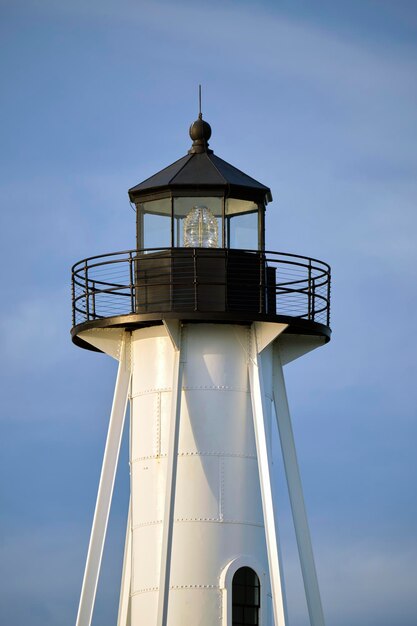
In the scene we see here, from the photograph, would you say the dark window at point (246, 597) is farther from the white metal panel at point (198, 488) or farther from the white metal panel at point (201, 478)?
the white metal panel at point (198, 488)

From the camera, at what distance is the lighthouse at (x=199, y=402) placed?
50.1 metres

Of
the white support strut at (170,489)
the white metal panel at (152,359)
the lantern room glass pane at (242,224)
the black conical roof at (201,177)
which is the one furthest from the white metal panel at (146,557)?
the black conical roof at (201,177)

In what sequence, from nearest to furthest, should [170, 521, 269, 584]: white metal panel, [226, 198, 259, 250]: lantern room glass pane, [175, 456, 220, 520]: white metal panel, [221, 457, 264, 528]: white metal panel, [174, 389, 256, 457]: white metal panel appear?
[170, 521, 269, 584]: white metal panel → [175, 456, 220, 520]: white metal panel → [221, 457, 264, 528]: white metal panel → [174, 389, 256, 457]: white metal panel → [226, 198, 259, 250]: lantern room glass pane

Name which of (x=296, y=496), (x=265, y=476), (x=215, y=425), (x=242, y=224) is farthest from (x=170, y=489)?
(x=242, y=224)

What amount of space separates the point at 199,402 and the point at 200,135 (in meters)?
6.33

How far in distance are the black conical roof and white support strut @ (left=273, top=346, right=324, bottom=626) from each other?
12.6 ft

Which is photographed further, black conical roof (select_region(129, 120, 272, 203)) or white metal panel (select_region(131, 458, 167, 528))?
black conical roof (select_region(129, 120, 272, 203))

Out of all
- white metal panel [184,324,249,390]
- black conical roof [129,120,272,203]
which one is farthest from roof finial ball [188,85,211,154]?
white metal panel [184,324,249,390]

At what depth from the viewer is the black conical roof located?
5125cm

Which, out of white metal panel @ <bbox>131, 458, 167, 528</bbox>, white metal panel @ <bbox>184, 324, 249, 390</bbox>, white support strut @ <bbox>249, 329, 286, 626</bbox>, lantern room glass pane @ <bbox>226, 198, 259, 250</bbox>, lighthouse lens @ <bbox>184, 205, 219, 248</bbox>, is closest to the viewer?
white support strut @ <bbox>249, 329, 286, 626</bbox>

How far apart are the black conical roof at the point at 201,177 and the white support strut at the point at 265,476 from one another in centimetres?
326

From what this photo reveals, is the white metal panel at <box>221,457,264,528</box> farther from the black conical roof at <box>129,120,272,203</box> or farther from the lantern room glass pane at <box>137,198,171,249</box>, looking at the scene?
the black conical roof at <box>129,120,272,203</box>

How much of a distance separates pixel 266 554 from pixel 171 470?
302 cm

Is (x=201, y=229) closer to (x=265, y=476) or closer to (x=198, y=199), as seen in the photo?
(x=198, y=199)
